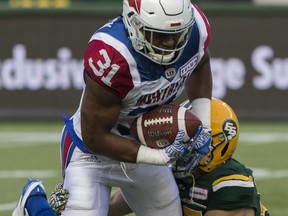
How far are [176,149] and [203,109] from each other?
1.88 ft

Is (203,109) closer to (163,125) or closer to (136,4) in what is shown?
(163,125)

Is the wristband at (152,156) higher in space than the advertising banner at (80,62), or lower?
higher

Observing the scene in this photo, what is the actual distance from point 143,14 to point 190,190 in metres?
1.23

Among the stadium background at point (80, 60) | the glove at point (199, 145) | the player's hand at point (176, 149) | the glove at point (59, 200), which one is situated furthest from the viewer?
the stadium background at point (80, 60)

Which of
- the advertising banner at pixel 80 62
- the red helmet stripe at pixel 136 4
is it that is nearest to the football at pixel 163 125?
the red helmet stripe at pixel 136 4

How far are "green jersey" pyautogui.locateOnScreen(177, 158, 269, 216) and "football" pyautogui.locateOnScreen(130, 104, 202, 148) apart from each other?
1.53 ft

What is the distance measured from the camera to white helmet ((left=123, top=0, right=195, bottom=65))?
16.9 feet

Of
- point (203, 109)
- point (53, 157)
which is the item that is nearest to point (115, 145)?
point (203, 109)

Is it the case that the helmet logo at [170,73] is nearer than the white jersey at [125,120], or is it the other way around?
the white jersey at [125,120]

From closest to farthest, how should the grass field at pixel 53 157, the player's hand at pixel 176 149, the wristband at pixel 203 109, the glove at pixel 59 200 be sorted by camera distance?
the player's hand at pixel 176 149, the glove at pixel 59 200, the wristband at pixel 203 109, the grass field at pixel 53 157

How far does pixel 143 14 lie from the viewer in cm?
518

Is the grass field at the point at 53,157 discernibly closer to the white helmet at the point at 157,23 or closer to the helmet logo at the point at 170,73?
the helmet logo at the point at 170,73

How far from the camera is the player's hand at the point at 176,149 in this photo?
17.2 feet

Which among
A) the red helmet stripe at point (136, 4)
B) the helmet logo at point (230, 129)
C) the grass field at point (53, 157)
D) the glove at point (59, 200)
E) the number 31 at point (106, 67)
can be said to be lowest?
the grass field at point (53, 157)
